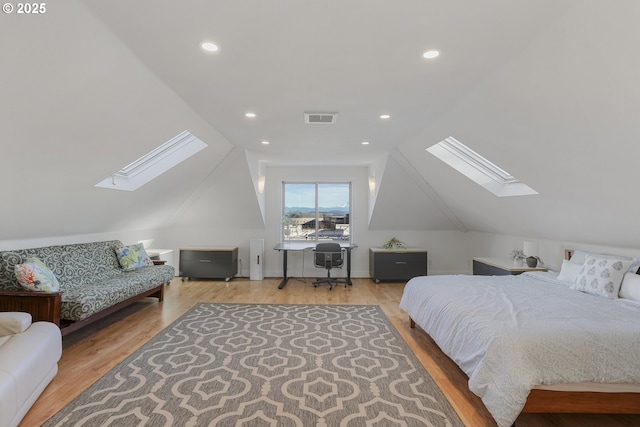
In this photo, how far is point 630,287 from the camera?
2865 mm

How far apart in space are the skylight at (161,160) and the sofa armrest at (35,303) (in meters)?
1.68

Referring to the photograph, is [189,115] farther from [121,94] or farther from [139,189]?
[139,189]

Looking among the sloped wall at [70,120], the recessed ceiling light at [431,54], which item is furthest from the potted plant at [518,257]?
the sloped wall at [70,120]

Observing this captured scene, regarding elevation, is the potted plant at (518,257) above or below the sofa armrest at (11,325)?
above

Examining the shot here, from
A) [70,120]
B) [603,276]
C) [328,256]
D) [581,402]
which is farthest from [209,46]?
[328,256]

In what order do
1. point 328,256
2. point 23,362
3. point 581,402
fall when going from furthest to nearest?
1. point 328,256
2. point 23,362
3. point 581,402

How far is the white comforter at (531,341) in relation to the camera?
1.90 m

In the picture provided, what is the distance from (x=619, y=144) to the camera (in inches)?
88.8

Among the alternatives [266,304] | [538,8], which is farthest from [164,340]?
[538,8]

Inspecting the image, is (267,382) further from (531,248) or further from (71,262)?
(531,248)

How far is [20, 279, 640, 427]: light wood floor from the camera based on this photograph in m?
2.13

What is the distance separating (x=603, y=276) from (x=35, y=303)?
5180mm

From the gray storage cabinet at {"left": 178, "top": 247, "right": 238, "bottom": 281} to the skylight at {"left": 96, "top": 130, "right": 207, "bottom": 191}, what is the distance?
231 centimetres

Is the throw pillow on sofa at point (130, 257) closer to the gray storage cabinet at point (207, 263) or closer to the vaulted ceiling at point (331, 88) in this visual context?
the vaulted ceiling at point (331, 88)
